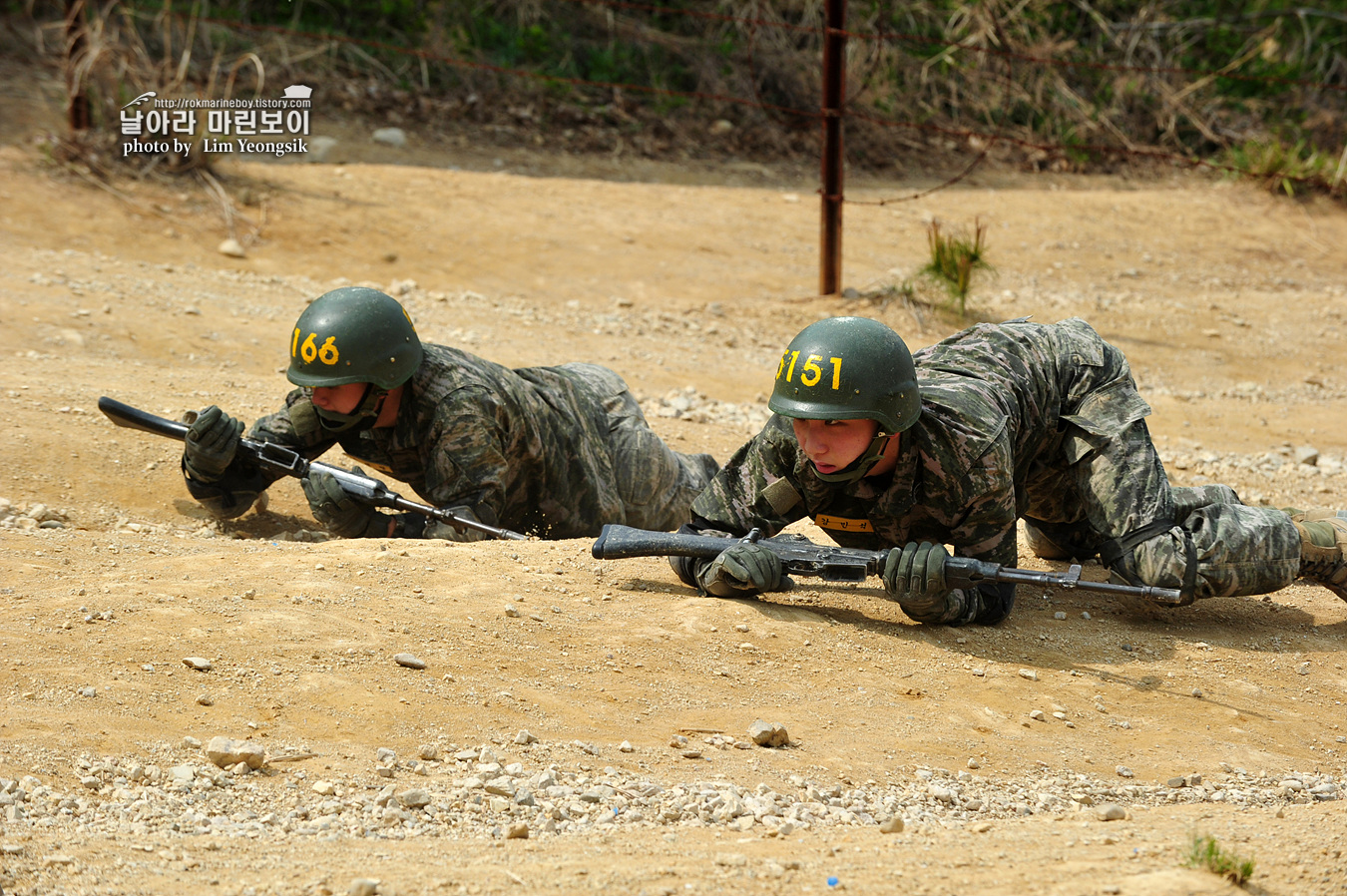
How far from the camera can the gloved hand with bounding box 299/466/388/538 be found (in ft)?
18.5

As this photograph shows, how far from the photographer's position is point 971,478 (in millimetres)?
4359

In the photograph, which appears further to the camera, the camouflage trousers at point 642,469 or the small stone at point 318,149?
the small stone at point 318,149

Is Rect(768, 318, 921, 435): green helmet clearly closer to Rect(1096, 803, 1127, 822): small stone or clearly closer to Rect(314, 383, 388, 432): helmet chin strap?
Rect(1096, 803, 1127, 822): small stone

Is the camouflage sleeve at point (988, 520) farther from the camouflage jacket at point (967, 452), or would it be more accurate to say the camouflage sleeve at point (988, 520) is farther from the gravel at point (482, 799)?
the gravel at point (482, 799)

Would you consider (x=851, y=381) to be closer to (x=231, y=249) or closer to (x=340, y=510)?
(x=340, y=510)

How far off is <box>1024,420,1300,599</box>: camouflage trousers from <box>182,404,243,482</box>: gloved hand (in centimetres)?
340

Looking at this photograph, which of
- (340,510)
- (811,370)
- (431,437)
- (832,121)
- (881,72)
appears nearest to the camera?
(811,370)

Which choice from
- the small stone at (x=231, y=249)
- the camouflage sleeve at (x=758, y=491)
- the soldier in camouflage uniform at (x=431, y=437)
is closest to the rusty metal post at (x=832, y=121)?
the small stone at (x=231, y=249)

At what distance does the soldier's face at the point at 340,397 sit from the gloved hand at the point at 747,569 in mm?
1771

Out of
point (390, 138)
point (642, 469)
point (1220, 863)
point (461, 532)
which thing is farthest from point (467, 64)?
point (1220, 863)

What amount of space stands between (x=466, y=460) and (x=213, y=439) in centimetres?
114

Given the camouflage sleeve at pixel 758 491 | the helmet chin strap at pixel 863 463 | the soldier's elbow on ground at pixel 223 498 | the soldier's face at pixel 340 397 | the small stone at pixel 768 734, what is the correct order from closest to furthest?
the small stone at pixel 768 734, the helmet chin strap at pixel 863 463, the camouflage sleeve at pixel 758 491, the soldier's face at pixel 340 397, the soldier's elbow on ground at pixel 223 498

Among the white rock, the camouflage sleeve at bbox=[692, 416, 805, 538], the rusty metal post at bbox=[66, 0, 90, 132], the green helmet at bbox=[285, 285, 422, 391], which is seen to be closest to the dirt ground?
the camouflage sleeve at bbox=[692, 416, 805, 538]

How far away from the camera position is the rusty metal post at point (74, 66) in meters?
11.1
